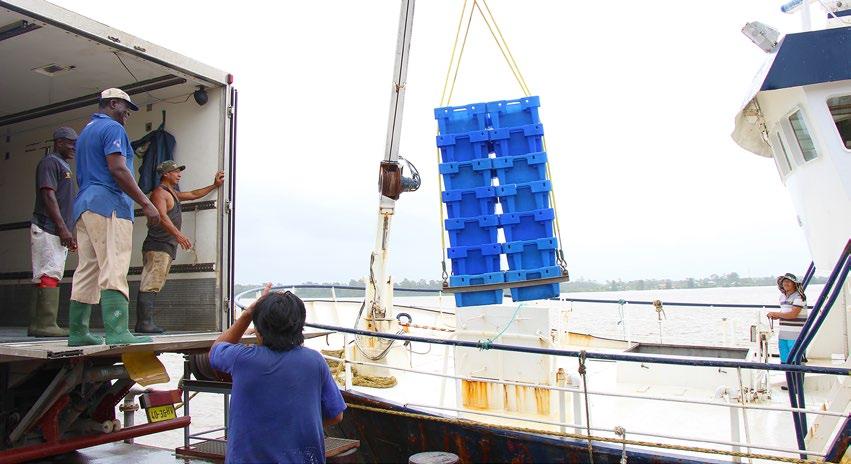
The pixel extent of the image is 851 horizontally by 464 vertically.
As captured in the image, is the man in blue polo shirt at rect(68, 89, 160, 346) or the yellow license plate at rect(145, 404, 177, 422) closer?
the man in blue polo shirt at rect(68, 89, 160, 346)

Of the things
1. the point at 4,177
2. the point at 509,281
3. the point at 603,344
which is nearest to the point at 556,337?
the point at 603,344

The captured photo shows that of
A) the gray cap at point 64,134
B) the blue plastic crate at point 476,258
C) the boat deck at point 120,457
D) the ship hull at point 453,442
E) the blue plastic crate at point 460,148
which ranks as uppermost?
the gray cap at point 64,134

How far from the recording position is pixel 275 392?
8.84 ft

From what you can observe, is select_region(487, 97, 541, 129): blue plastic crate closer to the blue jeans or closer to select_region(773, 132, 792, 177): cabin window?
select_region(773, 132, 792, 177): cabin window

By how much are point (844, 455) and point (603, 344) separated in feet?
17.8

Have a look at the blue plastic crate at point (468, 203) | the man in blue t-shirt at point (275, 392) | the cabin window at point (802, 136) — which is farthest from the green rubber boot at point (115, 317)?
the cabin window at point (802, 136)

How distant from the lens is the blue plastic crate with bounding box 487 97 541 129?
5523 millimetres

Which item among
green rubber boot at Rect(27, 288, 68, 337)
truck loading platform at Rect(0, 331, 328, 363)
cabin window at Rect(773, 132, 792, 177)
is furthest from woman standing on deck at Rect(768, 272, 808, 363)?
green rubber boot at Rect(27, 288, 68, 337)

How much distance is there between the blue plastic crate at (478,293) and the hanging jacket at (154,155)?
2.93 m

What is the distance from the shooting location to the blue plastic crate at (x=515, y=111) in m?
5.52

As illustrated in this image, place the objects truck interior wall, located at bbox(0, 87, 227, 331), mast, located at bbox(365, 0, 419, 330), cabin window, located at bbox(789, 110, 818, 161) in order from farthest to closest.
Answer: mast, located at bbox(365, 0, 419, 330) → cabin window, located at bbox(789, 110, 818, 161) → truck interior wall, located at bbox(0, 87, 227, 331)

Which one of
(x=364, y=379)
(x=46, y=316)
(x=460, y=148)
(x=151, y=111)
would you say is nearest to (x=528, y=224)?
(x=460, y=148)

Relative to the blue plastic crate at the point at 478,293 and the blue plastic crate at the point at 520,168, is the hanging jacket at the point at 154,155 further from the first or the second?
the blue plastic crate at the point at 520,168

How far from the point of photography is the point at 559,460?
555 centimetres
